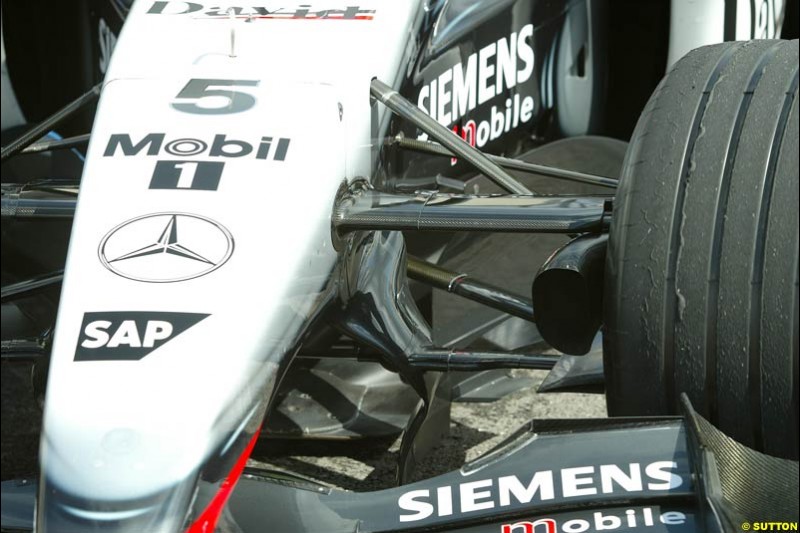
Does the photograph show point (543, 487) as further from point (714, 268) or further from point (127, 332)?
point (127, 332)

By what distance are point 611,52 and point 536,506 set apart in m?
2.28

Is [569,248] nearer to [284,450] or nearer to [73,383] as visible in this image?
[73,383]

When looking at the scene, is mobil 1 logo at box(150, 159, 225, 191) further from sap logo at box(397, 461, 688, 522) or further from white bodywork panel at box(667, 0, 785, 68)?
white bodywork panel at box(667, 0, 785, 68)

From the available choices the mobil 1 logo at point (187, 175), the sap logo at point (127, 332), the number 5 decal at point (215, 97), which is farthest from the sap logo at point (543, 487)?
the number 5 decal at point (215, 97)

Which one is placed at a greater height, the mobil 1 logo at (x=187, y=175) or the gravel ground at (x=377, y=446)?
the mobil 1 logo at (x=187, y=175)

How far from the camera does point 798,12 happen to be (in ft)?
14.3

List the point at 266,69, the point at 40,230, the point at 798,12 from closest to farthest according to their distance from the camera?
the point at 266,69 → the point at 40,230 → the point at 798,12


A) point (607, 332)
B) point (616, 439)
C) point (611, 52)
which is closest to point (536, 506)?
point (616, 439)

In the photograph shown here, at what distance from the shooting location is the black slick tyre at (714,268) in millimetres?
2129

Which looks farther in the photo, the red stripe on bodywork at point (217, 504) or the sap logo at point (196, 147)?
the sap logo at point (196, 147)

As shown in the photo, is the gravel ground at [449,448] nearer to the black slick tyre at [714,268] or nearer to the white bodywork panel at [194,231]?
the white bodywork panel at [194,231]

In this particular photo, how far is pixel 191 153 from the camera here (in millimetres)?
2381

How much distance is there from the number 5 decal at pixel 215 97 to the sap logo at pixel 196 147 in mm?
78

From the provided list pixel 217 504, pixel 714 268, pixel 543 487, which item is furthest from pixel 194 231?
pixel 714 268
